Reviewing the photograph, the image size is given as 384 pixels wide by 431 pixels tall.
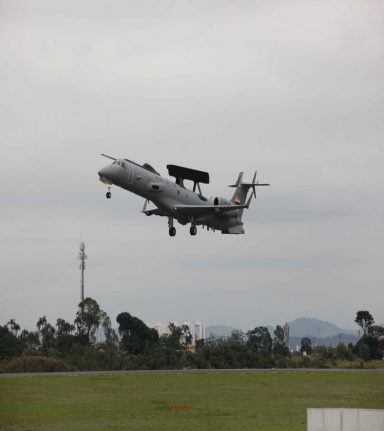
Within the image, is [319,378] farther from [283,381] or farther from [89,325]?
[89,325]

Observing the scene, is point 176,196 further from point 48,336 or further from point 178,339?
point 48,336

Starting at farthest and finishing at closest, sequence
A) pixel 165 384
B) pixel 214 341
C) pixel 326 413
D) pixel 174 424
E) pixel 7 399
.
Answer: pixel 214 341 → pixel 165 384 → pixel 7 399 → pixel 174 424 → pixel 326 413

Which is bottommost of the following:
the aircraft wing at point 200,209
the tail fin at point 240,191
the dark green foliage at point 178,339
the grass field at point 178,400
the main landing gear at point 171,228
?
the grass field at point 178,400

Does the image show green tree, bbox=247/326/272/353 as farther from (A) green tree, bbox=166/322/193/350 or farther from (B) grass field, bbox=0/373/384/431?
(B) grass field, bbox=0/373/384/431

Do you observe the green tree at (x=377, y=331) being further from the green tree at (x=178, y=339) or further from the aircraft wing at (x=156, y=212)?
the aircraft wing at (x=156, y=212)

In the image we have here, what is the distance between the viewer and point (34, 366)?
273 ft

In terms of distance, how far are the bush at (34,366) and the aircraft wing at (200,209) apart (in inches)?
1626

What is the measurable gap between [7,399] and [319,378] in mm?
33903

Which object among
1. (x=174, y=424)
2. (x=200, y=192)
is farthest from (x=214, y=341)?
(x=174, y=424)

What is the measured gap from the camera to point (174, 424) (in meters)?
40.0

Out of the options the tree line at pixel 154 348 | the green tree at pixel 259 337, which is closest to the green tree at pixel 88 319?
the tree line at pixel 154 348

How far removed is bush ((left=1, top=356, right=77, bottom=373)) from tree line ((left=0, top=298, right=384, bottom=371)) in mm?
11093

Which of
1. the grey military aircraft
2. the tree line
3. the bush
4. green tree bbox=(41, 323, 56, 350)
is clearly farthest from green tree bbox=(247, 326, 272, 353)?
the grey military aircraft

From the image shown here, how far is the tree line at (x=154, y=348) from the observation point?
10356 cm
